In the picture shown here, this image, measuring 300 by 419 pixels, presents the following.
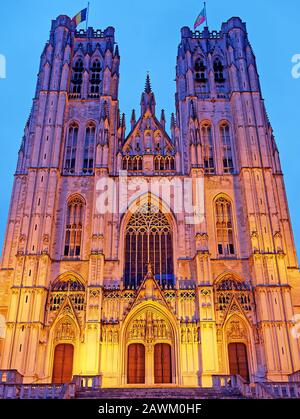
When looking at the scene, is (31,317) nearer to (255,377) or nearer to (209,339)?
(209,339)

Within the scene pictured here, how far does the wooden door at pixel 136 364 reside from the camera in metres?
26.2

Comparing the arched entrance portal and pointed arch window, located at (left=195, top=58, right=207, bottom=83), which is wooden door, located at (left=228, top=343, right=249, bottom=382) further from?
pointed arch window, located at (left=195, top=58, right=207, bottom=83)

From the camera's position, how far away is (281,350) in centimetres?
2547

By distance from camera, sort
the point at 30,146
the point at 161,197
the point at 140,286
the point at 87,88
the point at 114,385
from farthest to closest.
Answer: the point at 87,88, the point at 30,146, the point at 161,197, the point at 140,286, the point at 114,385

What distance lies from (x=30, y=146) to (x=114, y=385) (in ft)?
62.1

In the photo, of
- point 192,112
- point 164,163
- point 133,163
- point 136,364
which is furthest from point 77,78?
point 136,364

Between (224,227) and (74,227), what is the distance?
10660 millimetres

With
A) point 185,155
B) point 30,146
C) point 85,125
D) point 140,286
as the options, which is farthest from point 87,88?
point 140,286

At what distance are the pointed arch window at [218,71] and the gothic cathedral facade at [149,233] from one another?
88 mm

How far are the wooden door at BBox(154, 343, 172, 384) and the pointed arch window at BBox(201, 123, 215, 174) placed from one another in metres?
13.3

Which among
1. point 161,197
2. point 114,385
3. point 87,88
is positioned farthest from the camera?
point 87,88

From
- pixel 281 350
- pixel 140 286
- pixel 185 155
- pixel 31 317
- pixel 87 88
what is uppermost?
pixel 87 88

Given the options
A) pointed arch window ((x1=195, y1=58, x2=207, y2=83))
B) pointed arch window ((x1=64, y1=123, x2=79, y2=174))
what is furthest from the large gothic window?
pointed arch window ((x1=195, y1=58, x2=207, y2=83))

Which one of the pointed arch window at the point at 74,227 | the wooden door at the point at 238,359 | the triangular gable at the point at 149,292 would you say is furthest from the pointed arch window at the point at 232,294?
the pointed arch window at the point at 74,227
